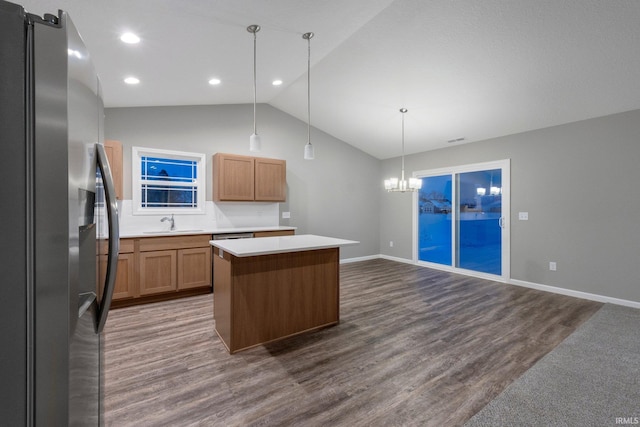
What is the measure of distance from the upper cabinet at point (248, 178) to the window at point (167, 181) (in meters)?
0.30

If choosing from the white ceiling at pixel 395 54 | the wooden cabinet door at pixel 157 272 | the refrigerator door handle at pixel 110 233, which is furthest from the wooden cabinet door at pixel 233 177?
the refrigerator door handle at pixel 110 233

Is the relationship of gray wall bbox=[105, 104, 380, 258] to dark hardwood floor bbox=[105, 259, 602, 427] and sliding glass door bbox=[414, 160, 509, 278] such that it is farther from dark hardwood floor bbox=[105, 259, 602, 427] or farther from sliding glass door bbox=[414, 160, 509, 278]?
dark hardwood floor bbox=[105, 259, 602, 427]

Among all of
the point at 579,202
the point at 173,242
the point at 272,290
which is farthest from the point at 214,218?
the point at 579,202

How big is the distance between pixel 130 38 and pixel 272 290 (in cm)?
257

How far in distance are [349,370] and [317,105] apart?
4.40m

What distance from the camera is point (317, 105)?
5.21m

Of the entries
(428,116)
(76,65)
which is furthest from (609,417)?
(428,116)

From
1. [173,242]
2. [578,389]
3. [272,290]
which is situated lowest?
[578,389]

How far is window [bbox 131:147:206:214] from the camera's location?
4.28 metres

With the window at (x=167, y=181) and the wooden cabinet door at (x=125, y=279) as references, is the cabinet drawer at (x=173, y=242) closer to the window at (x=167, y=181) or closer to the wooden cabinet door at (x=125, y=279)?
the wooden cabinet door at (x=125, y=279)

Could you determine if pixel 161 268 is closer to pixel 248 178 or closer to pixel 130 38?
pixel 248 178

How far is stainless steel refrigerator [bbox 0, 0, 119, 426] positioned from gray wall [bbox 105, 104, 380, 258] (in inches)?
162

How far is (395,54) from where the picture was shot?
3498 mm

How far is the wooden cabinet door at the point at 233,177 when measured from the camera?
458cm
